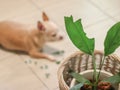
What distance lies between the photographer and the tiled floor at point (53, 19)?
147 centimetres

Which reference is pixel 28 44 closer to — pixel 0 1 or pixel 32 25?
pixel 32 25

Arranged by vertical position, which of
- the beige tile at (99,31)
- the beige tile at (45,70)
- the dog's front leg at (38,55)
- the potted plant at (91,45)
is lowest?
the beige tile at (45,70)

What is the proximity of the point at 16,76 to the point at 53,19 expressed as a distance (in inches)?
20.0

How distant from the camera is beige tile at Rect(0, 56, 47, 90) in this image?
4.73 ft

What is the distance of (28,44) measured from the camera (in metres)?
1.60

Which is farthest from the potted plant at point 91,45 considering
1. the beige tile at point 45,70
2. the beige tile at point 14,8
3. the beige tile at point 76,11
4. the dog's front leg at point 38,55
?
the beige tile at point 14,8

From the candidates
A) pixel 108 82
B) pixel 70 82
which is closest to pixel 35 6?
pixel 70 82

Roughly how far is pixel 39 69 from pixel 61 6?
0.59m

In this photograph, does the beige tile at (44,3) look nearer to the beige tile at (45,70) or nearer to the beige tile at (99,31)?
the beige tile at (99,31)

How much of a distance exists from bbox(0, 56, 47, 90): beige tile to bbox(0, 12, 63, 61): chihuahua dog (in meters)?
0.08

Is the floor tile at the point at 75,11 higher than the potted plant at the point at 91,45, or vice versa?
the potted plant at the point at 91,45

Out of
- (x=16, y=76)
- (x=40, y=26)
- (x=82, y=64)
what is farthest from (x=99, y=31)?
(x=82, y=64)

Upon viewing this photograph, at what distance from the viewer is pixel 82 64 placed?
107 centimetres

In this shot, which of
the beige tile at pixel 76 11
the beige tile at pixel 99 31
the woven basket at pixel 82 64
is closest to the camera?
the woven basket at pixel 82 64
